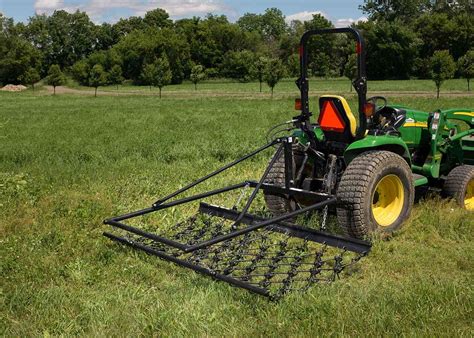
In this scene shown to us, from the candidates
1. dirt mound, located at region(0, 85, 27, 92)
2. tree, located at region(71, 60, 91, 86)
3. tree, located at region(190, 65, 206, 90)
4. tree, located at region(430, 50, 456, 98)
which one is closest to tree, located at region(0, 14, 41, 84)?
dirt mound, located at region(0, 85, 27, 92)

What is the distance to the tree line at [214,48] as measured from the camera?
56969 millimetres

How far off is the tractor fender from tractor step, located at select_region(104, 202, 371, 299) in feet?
3.32

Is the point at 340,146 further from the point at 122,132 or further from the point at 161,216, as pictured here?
the point at 122,132

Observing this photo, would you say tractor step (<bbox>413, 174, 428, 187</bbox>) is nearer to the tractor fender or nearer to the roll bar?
the tractor fender

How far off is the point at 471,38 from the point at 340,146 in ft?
216

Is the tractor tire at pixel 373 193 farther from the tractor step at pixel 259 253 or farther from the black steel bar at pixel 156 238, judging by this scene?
the black steel bar at pixel 156 238

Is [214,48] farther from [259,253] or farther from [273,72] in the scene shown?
[259,253]

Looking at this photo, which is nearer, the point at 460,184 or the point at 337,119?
the point at 337,119

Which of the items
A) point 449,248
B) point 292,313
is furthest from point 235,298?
point 449,248

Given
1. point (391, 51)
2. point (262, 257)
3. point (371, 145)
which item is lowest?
point (262, 257)

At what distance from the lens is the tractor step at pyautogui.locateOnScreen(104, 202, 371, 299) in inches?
169

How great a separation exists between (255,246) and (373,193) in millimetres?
1289

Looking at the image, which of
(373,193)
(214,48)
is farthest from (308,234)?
(214,48)

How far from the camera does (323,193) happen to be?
17.9 feet
